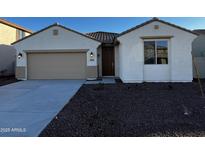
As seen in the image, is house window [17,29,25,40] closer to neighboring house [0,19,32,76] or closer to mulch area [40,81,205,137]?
→ neighboring house [0,19,32,76]

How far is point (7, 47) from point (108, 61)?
1061 centimetres

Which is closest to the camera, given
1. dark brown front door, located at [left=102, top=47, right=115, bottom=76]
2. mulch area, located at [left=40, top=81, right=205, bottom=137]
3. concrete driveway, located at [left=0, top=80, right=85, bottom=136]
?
mulch area, located at [left=40, top=81, right=205, bottom=137]

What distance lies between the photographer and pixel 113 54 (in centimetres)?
1557

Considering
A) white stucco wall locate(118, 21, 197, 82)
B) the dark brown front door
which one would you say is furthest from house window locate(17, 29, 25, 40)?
white stucco wall locate(118, 21, 197, 82)

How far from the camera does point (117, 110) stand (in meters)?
5.75

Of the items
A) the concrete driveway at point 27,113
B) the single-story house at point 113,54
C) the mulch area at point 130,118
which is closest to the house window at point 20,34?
the single-story house at point 113,54

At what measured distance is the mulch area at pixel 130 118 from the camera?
405cm

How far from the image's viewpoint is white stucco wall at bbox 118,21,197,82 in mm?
11375

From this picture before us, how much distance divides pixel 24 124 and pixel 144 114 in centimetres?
341

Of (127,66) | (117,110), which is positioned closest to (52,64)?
(127,66)

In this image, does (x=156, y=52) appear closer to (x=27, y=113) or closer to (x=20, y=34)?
(x=27, y=113)

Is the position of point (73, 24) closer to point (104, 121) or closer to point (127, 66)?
point (127, 66)

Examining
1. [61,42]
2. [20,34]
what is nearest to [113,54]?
[61,42]
